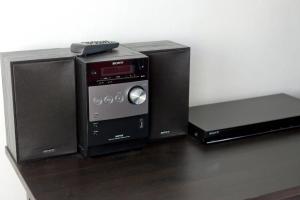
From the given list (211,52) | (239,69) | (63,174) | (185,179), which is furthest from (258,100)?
Result: (63,174)

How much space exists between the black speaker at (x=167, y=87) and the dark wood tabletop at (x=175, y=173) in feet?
0.16

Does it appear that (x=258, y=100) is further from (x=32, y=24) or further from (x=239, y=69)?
(x=32, y=24)

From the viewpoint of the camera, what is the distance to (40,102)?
124 centimetres

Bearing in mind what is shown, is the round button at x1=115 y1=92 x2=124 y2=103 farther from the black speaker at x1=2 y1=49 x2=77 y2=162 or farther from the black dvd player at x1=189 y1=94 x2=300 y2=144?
the black dvd player at x1=189 y1=94 x2=300 y2=144

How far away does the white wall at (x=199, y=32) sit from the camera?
1.39 meters

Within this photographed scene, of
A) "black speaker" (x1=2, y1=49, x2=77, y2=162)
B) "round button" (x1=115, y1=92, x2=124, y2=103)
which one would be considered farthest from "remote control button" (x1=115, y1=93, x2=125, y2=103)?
"black speaker" (x1=2, y1=49, x2=77, y2=162)

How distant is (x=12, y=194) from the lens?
1.49 m

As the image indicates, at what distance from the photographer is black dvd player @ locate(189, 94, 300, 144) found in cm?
144

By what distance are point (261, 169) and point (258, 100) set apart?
1.69ft

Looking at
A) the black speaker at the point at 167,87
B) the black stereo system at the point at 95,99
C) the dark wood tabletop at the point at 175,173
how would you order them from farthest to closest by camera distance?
the black speaker at the point at 167,87 < the black stereo system at the point at 95,99 < the dark wood tabletop at the point at 175,173

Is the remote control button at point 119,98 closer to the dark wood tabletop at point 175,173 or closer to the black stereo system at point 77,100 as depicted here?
the black stereo system at point 77,100

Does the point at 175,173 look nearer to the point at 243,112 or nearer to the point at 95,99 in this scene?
the point at 95,99

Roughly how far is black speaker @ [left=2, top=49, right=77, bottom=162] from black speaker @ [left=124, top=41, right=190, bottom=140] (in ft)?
0.76

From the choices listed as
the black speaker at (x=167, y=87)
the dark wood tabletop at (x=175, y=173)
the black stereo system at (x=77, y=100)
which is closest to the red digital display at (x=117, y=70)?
the black stereo system at (x=77, y=100)
